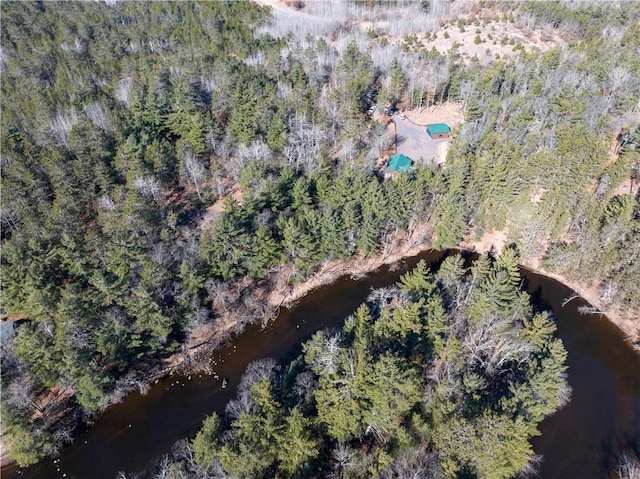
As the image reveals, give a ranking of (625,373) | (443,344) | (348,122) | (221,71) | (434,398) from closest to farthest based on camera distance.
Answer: (434,398) < (443,344) < (625,373) < (348,122) < (221,71)

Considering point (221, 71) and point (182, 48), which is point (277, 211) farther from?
point (182, 48)

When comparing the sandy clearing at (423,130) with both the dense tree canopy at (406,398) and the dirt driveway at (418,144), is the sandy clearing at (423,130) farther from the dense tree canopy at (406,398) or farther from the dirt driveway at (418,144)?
the dense tree canopy at (406,398)

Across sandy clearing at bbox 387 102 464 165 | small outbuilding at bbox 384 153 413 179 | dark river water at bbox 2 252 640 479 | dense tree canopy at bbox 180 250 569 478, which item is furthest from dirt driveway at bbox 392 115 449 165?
dense tree canopy at bbox 180 250 569 478

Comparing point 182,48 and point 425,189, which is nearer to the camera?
point 425,189

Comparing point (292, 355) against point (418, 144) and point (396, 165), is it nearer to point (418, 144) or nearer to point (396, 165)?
point (396, 165)

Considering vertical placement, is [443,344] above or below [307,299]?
above

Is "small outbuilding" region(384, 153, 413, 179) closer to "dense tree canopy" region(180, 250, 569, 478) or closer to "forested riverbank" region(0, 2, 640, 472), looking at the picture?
"forested riverbank" region(0, 2, 640, 472)

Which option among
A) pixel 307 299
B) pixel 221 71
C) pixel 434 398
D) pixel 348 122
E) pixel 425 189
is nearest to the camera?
pixel 434 398

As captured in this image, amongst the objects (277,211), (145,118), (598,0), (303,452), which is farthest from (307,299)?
(598,0)
